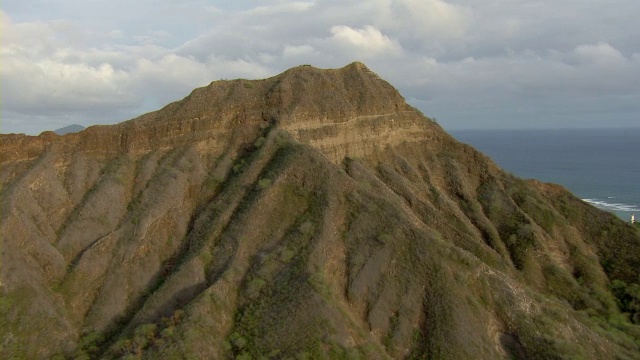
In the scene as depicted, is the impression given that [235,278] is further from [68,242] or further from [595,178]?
[595,178]

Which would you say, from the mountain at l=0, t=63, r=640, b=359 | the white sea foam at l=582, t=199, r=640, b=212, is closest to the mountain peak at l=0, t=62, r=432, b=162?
the mountain at l=0, t=63, r=640, b=359

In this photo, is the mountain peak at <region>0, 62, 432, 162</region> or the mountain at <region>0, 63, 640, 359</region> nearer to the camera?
the mountain at <region>0, 63, 640, 359</region>

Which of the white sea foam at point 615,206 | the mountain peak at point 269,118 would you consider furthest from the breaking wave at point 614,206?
the mountain peak at point 269,118

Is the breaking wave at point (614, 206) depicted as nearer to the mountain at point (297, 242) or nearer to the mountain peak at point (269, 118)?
the mountain at point (297, 242)

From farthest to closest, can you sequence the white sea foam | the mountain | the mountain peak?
1. the white sea foam
2. the mountain peak
3. the mountain

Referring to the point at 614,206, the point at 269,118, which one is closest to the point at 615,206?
the point at 614,206

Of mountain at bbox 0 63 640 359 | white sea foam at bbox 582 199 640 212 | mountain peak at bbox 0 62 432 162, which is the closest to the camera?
mountain at bbox 0 63 640 359

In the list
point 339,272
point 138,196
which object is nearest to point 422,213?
point 339,272

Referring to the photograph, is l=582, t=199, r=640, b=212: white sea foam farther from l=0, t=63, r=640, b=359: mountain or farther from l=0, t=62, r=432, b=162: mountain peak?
l=0, t=62, r=432, b=162: mountain peak

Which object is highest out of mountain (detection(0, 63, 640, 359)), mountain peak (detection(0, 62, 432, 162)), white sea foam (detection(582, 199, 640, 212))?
mountain peak (detection(0, 62, 432, 162))
